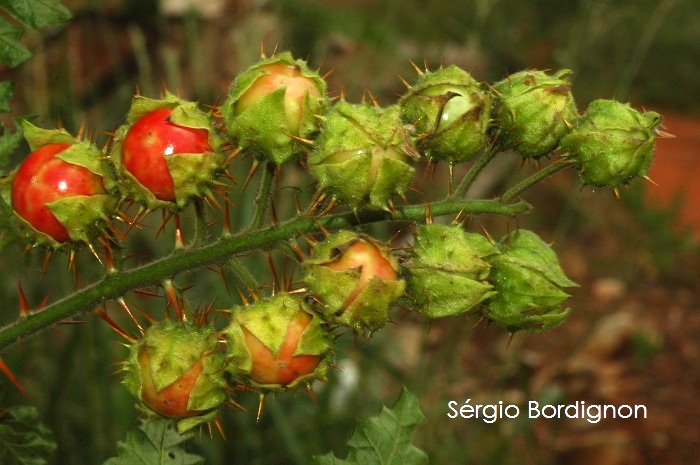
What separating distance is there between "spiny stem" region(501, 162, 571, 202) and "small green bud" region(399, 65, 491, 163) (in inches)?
5.3

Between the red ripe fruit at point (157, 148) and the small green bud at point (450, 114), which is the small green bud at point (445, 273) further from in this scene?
the red ripe fruit at point (157, 148)

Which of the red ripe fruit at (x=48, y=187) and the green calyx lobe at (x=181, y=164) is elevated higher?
the green calyx lobe at (x=181, y=164)

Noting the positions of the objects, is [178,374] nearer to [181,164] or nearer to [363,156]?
[181,164]

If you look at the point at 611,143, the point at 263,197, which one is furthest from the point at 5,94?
the point at 611,143

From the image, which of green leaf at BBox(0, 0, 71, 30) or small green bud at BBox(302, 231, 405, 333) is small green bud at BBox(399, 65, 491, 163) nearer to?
small green bud at BBox(302, 231, 405, 333)

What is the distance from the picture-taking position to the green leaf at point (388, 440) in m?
2.19

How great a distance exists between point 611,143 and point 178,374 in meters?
1.08

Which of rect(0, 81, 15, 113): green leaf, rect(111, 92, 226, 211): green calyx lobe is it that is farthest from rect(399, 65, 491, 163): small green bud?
rect(0, 81, 15, 113): green leaf

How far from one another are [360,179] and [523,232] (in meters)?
0.52

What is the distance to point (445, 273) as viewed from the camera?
1.99 meters

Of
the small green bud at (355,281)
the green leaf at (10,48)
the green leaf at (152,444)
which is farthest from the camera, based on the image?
the green leaf at (10,48)

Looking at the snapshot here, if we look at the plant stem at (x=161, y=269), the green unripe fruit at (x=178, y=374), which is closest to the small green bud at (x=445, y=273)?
the plant stem at (x=161, y=269)

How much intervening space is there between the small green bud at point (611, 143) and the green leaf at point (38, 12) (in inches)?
49.8

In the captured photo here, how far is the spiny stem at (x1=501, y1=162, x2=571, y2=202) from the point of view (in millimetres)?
2174
